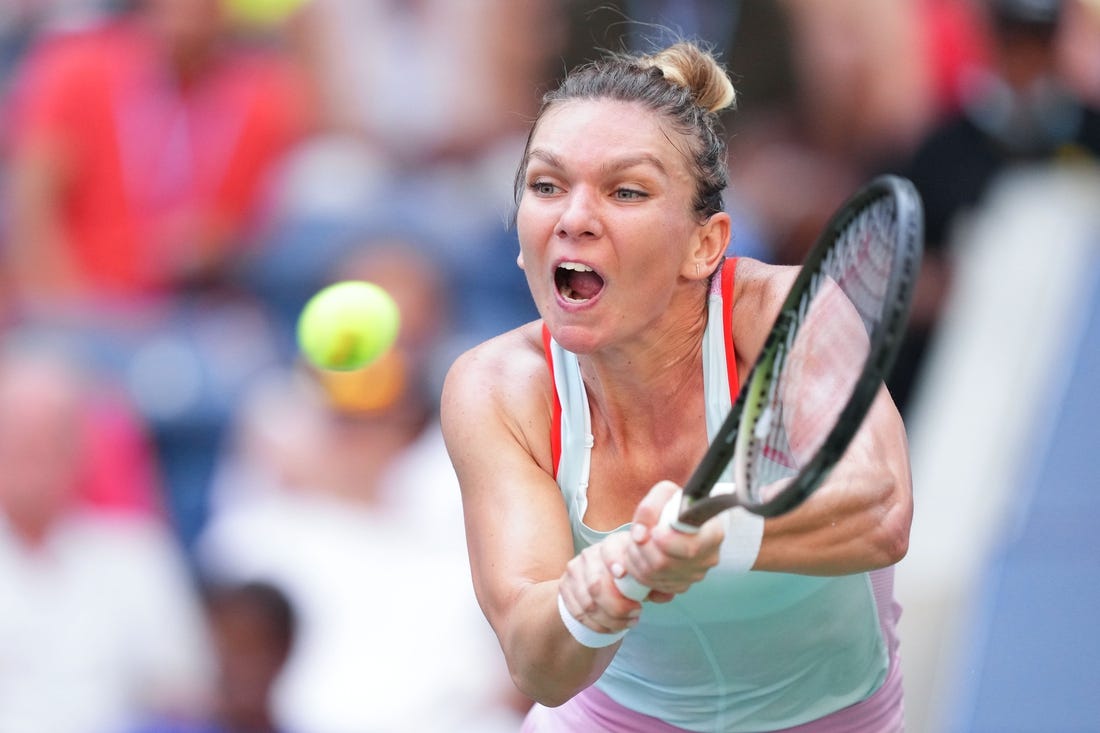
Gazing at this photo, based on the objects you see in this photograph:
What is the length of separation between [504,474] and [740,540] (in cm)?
39

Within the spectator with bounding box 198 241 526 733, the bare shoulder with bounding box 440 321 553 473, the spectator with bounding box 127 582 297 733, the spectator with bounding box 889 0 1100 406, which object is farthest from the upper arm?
the spectator with bounding box 889 0 1100 406

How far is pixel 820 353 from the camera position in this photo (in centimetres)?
219

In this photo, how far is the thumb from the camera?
194 centimetres

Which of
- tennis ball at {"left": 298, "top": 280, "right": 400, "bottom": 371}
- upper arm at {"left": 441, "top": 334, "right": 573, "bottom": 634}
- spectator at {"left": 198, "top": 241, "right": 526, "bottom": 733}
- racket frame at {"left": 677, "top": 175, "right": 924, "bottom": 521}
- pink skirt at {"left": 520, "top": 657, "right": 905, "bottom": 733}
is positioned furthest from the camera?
tennis ball at {"left": 298, "top": 280, "right": 400, "bottom": 371}

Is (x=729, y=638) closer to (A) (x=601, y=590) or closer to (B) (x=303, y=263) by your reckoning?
(A) (x=601, y=590)

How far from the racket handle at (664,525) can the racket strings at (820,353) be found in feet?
0.29

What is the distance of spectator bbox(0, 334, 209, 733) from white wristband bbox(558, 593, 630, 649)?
99.5 inches

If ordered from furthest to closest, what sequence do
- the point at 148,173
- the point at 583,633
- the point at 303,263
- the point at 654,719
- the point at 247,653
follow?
1. the point at 148,173
2. the point at 303,263
3. the point at 247,653
4. the point at 654,719
5. the point at 583,633

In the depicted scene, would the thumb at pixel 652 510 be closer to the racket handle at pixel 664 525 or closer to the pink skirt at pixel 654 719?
the racket handle at pixel 664 525

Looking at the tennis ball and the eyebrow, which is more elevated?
the eyebrow

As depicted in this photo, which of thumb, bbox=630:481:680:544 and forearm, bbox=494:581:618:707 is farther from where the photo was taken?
forearm, bbox=494:581:618:707

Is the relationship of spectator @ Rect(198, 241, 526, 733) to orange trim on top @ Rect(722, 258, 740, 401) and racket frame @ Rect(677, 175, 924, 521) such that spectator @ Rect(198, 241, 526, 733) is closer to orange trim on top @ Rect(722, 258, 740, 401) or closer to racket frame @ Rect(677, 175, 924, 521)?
→ orange trim on top @ Rect(722, 258, 740, 401)

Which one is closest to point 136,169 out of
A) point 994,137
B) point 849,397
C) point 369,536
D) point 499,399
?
point 369,536

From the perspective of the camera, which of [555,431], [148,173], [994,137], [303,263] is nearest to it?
[555,431]
